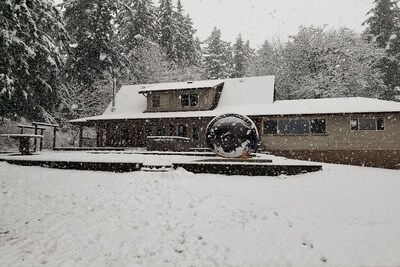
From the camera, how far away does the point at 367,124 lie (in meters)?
20.3

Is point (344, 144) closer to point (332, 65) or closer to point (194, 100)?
point (194, 100)

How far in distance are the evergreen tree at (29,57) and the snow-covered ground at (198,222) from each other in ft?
32.1

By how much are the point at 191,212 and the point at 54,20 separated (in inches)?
847

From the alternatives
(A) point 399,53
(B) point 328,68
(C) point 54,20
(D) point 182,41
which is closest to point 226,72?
(D) point 182,41

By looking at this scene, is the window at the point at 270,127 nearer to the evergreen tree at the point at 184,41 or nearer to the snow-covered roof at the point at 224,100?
the snow-covered roof at the point at 224,100

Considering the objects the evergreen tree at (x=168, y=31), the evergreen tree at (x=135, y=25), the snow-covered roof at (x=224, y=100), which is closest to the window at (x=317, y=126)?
the snow-covered roof at (x=224, y=100)

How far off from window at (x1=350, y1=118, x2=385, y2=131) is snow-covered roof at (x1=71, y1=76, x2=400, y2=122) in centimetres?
92

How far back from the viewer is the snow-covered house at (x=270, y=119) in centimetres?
2005

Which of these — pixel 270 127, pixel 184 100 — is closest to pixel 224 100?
pixel 184 100

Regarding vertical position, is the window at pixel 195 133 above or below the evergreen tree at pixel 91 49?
below

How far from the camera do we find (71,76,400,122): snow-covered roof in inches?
813

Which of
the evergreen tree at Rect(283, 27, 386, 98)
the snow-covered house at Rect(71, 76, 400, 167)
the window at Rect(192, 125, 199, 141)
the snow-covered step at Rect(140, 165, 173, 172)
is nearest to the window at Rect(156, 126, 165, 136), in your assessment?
the snow-covered house at Rect(71, 76, 400, 167)

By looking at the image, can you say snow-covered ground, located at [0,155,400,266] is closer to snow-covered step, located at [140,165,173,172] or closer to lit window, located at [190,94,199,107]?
snow-covered step, located at [140,165,173,172]

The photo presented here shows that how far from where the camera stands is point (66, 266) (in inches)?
194
